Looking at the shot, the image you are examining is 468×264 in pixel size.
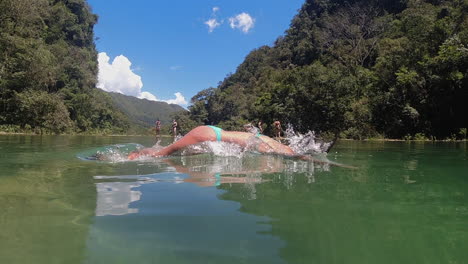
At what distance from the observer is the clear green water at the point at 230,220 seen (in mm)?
1370

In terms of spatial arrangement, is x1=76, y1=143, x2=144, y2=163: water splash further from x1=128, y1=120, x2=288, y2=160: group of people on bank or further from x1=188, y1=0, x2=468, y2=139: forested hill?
x1=188, y1=0, x2=468, y2=139: forested hill

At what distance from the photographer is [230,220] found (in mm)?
1820

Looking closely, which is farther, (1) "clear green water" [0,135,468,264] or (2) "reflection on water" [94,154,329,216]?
(2) "reflection on water" [94,154,329,216]

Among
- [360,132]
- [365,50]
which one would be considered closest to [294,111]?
[360,132]

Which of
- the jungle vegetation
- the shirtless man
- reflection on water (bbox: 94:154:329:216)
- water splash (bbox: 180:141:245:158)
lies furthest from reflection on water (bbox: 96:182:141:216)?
the jungle vegetation

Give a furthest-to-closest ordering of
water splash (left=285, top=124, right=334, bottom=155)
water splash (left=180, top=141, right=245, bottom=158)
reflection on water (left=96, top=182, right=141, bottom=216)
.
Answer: water splash (left=285, top=124, right=334, bottom=155), water splash (left=180, top=141, right=245, bottom=158), reflection on water (left=96, top=182, right=141, bottom=216)

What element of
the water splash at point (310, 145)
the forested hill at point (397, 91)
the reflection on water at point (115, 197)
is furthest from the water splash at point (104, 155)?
the forested hill at point (397, 91)

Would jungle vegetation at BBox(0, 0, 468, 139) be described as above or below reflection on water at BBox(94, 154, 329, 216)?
above

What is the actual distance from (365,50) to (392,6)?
15.2 metres

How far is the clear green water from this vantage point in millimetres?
1370

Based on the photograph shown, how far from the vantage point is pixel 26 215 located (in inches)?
73.5

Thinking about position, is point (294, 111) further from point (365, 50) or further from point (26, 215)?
point (26, 215)

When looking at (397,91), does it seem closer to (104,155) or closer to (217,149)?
(217,149)

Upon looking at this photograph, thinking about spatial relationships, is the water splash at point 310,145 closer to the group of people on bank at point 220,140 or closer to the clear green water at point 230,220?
the group of people on bank at point 220,140
